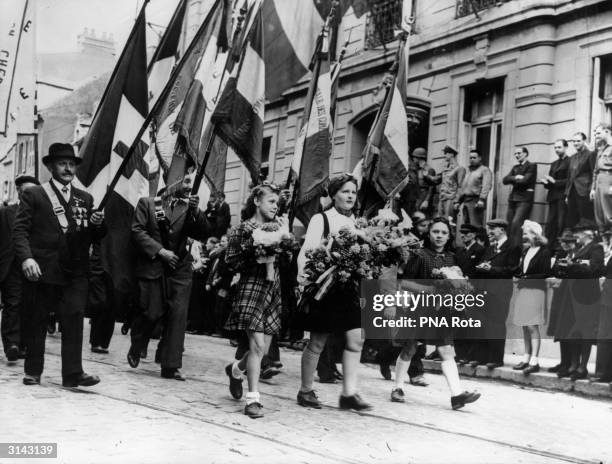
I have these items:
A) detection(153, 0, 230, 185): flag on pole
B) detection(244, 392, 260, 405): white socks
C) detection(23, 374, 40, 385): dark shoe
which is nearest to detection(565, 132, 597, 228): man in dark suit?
detection(153, 0, 230, 185): flag on pole

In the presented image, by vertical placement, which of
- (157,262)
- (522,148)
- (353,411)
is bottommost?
(353,411)

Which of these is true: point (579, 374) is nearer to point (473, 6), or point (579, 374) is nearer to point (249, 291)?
point (249, 291)

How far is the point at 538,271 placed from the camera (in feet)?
31.7

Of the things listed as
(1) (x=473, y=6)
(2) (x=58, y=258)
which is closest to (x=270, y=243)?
(2) (x=58, y=258)

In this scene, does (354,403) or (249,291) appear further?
(354,403)

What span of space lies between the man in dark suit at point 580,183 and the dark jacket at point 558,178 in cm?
19

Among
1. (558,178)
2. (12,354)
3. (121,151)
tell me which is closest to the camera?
(121,151)

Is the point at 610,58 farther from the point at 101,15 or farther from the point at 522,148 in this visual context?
the point at 101,15

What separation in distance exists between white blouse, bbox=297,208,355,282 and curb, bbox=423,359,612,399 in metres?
3.93

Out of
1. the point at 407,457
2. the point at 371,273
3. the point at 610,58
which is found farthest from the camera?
the point at 610,58

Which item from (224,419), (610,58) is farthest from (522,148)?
(224,419)

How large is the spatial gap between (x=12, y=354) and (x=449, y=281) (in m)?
4.60

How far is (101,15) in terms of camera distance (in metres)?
6.97

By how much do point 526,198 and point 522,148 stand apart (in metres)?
0.87
